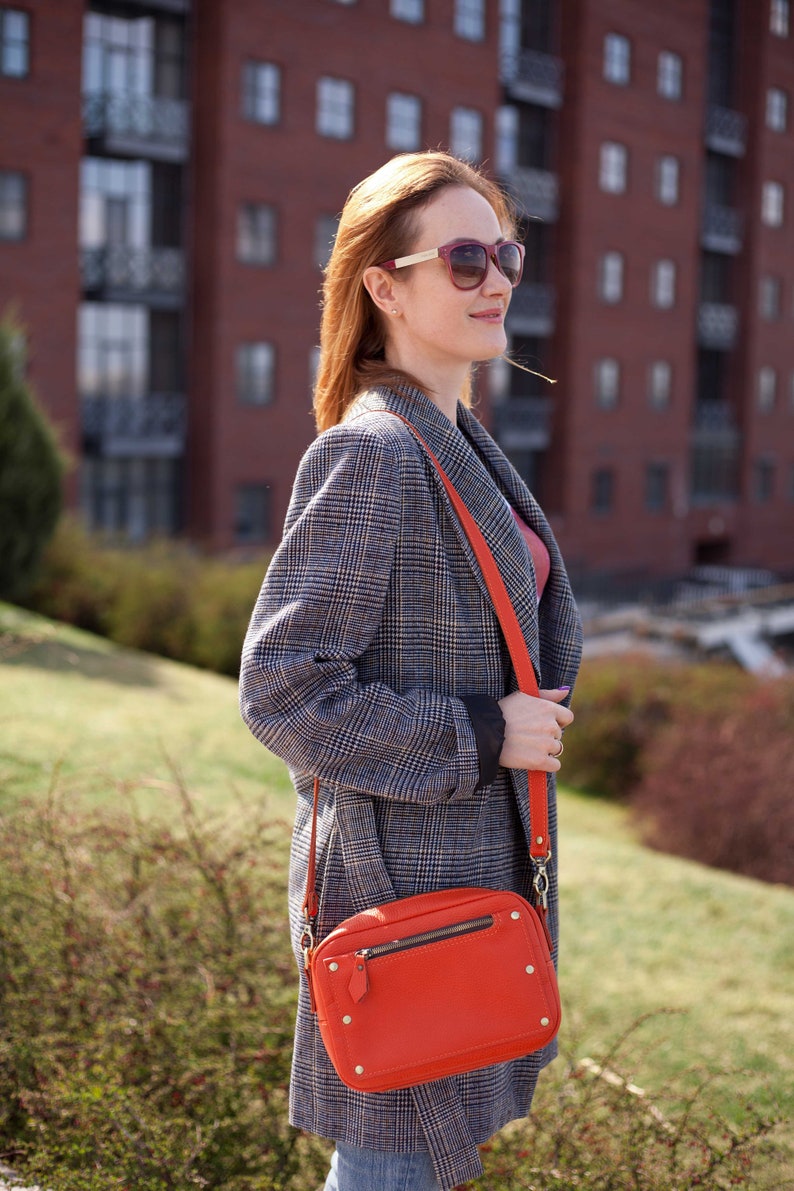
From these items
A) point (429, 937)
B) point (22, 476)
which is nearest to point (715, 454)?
point (22, 476)

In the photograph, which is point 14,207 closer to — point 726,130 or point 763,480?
point 726,130

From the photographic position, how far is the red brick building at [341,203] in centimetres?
2755

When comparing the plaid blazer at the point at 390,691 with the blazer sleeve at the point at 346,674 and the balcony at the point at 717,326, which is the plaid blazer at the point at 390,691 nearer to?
the blazer sleeve at the point at 346,674

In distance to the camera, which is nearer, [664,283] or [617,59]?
[617,59]

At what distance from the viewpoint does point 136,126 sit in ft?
90.8

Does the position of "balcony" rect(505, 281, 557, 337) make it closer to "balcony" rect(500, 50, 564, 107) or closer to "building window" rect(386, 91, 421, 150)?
"balcony" rect(500, 50, 564, 107)

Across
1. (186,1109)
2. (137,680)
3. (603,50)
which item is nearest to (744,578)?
(603,50)

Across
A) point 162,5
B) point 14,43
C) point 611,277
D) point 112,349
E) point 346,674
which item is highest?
point 162,5

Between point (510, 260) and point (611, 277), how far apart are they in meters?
36.8

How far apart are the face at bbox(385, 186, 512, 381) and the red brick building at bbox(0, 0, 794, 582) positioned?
82.9ft

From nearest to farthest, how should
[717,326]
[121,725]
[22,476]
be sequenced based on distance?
[121,725]
[22,476]
[717,326]

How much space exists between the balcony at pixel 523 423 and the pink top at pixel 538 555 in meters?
32.4

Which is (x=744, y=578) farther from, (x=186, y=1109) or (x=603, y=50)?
(x=186, y=1109)

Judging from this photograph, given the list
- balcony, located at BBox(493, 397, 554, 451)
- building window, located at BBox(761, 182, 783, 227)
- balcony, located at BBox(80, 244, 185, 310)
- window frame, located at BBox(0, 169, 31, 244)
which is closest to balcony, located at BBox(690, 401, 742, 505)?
building window, located at BBox(761, 182, 783, 227)
